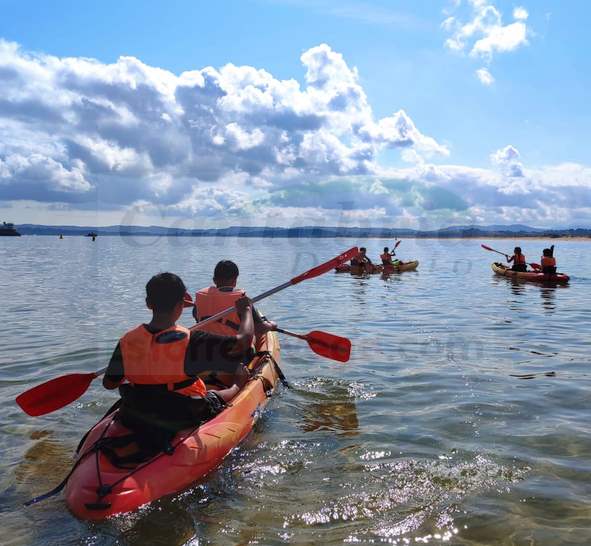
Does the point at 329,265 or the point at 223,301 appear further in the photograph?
the point at 329,265

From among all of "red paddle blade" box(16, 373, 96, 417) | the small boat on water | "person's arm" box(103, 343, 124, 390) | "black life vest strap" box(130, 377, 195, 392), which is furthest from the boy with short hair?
the small boat on water

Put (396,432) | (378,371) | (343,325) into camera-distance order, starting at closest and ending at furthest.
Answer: (396,432) → (378,371) → (343,325)

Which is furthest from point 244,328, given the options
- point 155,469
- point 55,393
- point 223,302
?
point 55,393

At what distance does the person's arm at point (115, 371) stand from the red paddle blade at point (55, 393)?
1401 mm

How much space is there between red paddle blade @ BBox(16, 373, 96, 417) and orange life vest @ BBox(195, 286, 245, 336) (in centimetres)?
172

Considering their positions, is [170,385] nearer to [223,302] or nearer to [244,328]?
[244,328]

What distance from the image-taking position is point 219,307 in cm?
729

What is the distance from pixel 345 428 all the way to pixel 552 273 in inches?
747

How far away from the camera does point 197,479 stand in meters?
5.02

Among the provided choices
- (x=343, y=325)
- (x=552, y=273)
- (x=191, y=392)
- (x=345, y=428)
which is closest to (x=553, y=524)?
(x=345, y=428)

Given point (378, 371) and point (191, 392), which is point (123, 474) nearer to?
point (191, 392)

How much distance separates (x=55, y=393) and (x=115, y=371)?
1725mm

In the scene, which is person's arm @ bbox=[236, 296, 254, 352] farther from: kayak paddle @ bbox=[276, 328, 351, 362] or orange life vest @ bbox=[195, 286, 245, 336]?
kayak paddle @ bbox=[276, 328, 351, 362]

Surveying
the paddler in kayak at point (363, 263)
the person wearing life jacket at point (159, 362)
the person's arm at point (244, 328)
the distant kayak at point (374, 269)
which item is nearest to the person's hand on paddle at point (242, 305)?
the person's arm at point (244, 328)
